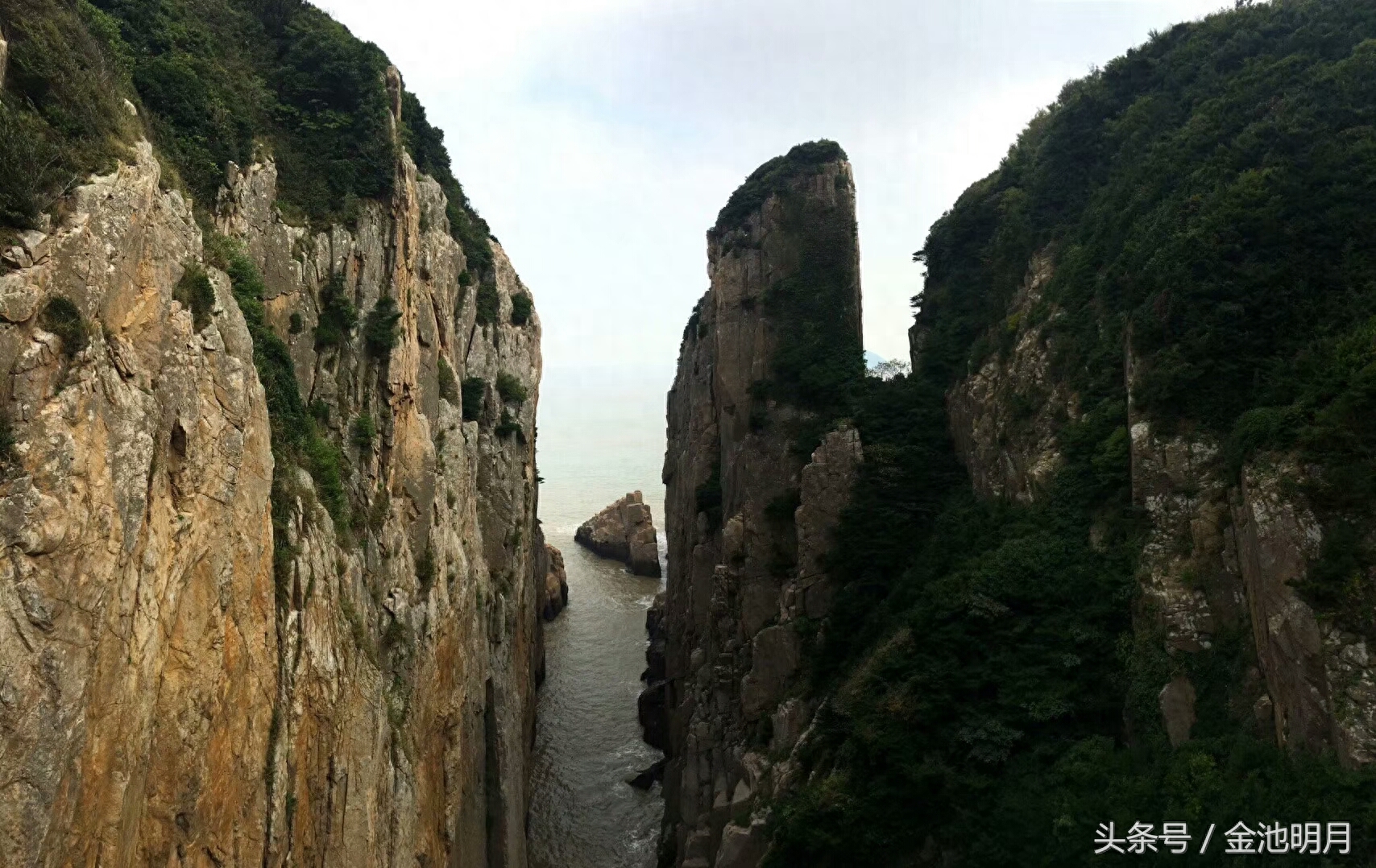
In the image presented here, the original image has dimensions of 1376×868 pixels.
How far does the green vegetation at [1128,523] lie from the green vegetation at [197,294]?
1653cm

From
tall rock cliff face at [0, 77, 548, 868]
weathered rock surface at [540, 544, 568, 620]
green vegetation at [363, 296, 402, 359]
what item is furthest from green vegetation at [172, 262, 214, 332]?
weathered rock surface at [540, 544, 568, 620]

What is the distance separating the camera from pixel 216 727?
1214cm

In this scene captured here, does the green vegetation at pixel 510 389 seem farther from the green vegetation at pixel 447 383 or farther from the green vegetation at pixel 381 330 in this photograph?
the green vegetation at pixel 381 330

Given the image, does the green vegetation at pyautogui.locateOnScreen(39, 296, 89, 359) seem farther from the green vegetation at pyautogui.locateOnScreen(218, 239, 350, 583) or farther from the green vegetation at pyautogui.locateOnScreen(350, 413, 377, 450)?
the green vegetation at pyautogui.locateOnScreen(350, 413, 377, 450)

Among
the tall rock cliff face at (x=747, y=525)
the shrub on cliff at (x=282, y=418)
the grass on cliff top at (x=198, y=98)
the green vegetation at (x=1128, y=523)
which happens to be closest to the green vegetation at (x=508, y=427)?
the tall rock cliff face at (x=747, y=525)

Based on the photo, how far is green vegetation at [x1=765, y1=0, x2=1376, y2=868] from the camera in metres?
13.2

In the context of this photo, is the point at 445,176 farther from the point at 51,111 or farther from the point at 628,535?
the point at 628,535

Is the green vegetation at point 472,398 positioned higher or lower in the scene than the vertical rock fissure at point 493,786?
higher

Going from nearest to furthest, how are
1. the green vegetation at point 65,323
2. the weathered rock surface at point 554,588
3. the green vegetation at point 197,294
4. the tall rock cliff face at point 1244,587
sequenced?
1. the green vegetation at point 65,323
2. the tall rock cliff face at point 1244,587
3. the green vegetation at point 197,294
4. the weathered rock surface at point 554,588

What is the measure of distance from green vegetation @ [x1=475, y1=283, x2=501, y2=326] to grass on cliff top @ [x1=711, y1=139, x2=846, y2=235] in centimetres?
1278

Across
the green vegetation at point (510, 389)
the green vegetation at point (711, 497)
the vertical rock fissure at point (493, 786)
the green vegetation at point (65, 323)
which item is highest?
the green vegetation at point (510, 389)

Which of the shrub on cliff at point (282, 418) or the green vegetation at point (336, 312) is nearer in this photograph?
the shrub on cliff at point (282, 418)

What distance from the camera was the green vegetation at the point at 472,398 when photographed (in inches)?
1190

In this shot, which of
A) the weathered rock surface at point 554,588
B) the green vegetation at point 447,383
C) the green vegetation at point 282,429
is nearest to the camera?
the green vegetation at point 282,429
